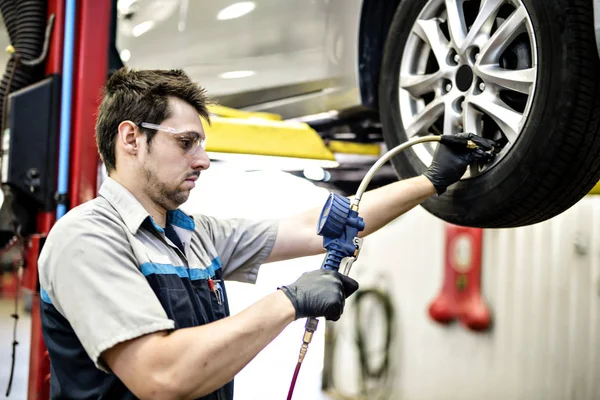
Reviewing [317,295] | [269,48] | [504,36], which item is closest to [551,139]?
[504,36]

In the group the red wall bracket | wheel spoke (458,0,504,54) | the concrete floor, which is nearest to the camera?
wheel spoke (458,0,504,54)

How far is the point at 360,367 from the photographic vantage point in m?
4.39

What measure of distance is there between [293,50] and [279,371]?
151 cm

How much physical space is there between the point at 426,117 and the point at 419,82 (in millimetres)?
89

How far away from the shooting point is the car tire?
1284 millimetres

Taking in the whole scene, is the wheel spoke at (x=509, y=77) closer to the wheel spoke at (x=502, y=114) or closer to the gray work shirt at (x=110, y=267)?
the wheel spoke at (x=502, y=114)

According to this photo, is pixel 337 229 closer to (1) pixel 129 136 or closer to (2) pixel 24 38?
(1) pixel 129 136

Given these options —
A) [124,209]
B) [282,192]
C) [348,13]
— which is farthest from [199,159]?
[282,192]

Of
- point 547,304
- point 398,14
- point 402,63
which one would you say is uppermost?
point 398,14

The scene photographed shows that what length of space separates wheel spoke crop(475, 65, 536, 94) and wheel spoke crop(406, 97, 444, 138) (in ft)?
0.50

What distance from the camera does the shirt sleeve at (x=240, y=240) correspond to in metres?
1.63

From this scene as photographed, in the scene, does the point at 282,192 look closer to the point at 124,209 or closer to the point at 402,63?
the point at 402,63

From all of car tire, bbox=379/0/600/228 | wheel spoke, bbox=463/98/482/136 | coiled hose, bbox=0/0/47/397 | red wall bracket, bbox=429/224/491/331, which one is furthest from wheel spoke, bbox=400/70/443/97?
red wall bracket, bbox=429/224/491/331

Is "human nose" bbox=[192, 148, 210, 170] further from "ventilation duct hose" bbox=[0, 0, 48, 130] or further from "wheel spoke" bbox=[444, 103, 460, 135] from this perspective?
"ventilation duct hose" bbox=[0, 0, 48, 130]
